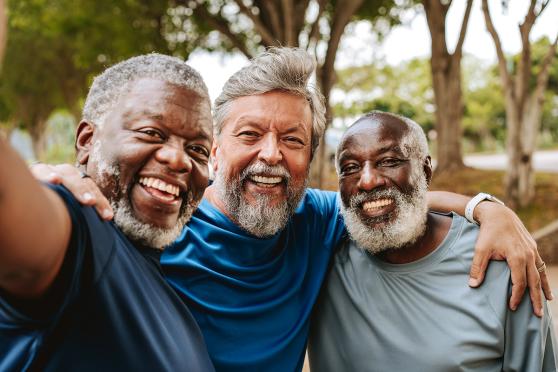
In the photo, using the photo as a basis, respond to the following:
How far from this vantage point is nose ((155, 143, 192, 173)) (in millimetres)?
1787

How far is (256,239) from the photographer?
257cm

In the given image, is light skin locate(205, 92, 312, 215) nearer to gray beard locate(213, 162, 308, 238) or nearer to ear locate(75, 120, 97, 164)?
gray beard locate(213, 162, 308, 238)

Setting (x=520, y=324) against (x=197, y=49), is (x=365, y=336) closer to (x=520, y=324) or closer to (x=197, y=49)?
(x=520, y=324)

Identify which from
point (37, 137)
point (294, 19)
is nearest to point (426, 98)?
point (37, 137)

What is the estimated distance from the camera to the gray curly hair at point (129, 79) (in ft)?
6.09

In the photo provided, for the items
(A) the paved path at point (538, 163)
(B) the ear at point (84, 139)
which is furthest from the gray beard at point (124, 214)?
(A) the paved path at point (538, 163)

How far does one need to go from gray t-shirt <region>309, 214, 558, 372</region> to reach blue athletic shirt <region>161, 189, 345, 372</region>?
18cm

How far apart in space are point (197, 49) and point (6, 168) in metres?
13.9

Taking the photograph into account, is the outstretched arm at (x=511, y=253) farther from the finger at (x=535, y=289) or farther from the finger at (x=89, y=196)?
the finger at (x=89, y=196)

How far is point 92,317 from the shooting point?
1.37 metres

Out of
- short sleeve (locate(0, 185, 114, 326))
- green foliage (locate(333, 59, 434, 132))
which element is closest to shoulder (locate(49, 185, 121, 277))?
short sleeve (locate(0, 185, 114, 326))

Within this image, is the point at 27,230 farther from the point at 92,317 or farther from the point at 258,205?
the point at 258,205

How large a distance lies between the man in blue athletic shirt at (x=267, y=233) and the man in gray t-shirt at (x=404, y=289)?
0.32ft

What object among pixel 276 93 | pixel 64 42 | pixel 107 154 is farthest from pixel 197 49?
pixel 107 154
